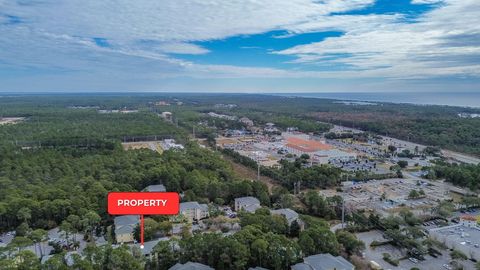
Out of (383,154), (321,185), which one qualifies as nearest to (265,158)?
(321,185)

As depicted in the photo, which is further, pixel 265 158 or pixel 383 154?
pixel 383 154

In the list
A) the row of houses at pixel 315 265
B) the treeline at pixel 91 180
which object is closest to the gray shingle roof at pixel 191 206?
the treeline at pixel 91 180

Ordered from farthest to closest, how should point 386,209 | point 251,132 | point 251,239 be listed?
point 251,132 → point 386,209 → point 251,239

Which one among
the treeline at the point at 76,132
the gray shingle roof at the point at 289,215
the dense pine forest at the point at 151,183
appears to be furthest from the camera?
the treeline at the point at 76,132

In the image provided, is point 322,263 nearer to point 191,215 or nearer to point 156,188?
point 191,215

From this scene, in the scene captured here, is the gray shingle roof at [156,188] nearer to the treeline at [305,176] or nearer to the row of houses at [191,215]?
the row of houses at [191,215]

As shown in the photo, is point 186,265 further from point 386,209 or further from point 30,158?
point 30,158

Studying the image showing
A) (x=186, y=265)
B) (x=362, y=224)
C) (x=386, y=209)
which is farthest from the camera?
(x=386, y=209)

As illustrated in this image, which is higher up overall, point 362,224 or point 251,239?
point 251,239
